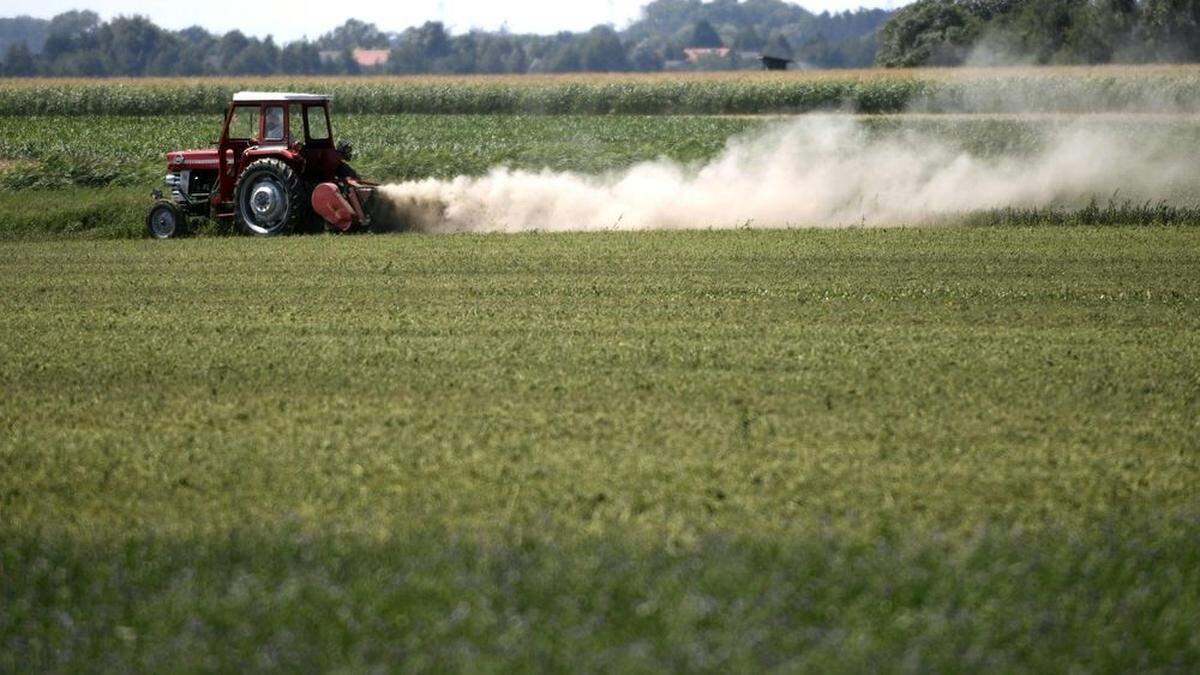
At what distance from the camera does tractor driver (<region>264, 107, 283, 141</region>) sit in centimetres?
2327

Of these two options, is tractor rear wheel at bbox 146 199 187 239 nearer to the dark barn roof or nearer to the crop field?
the crop field

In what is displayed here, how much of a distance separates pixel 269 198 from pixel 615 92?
41.4 m

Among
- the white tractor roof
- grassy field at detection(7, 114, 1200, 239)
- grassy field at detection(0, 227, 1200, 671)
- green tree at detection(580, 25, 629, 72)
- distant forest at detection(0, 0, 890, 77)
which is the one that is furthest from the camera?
green tree at detection(580, 25, 629, 72)

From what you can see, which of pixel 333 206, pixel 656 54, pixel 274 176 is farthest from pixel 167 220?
pixel 656 54

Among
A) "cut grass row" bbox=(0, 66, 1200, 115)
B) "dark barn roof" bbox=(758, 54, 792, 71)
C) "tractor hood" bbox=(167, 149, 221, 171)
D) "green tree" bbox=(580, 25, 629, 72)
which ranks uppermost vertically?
"green tree" bbox=(580, 25, 629, 72)

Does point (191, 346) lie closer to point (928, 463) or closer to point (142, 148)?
point (928, 463)

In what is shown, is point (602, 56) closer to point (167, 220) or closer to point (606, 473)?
point (167, 220)

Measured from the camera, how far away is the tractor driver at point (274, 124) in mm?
23266

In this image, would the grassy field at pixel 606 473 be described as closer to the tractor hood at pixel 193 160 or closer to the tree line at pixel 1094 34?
the tractor hood at pixel 193 160

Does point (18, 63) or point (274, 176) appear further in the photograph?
point (18, 63)

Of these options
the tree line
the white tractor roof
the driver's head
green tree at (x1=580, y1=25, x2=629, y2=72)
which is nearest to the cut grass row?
the tree line

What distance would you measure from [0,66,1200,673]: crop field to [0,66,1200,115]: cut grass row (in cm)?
3481

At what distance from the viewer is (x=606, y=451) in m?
9.87

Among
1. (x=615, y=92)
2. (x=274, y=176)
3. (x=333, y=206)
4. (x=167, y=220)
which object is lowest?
(x=167, y=220)
